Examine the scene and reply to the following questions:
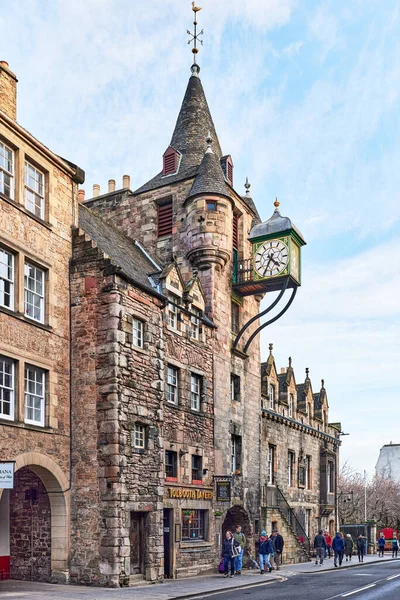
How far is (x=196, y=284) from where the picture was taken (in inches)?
1122

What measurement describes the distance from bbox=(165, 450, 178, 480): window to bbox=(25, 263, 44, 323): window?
23.5 feet

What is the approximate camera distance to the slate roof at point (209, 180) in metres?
29.5

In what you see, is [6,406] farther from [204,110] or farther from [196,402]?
[204,110]

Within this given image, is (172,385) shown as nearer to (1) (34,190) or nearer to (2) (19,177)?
(1) (34,190)

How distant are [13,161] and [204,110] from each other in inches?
660

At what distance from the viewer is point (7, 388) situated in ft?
61.7

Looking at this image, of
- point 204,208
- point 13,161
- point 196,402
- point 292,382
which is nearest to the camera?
point 13,161

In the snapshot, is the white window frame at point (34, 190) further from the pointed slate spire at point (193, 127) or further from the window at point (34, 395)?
the pointed slate spire at point (193, 127)

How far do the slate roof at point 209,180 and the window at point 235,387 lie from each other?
7.49m

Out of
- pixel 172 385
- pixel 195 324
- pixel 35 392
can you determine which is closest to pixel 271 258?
pixel 195 324

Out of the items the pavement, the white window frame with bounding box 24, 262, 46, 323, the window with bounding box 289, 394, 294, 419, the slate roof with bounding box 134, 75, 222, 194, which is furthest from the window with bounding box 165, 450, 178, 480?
the window with bounding box 289, 394, 294, 419

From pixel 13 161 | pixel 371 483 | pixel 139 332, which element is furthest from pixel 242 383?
pixel 371 483

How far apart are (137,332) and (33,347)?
4.07 m

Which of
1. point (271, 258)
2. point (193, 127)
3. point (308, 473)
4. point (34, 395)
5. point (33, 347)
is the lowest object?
point (308, 473)
